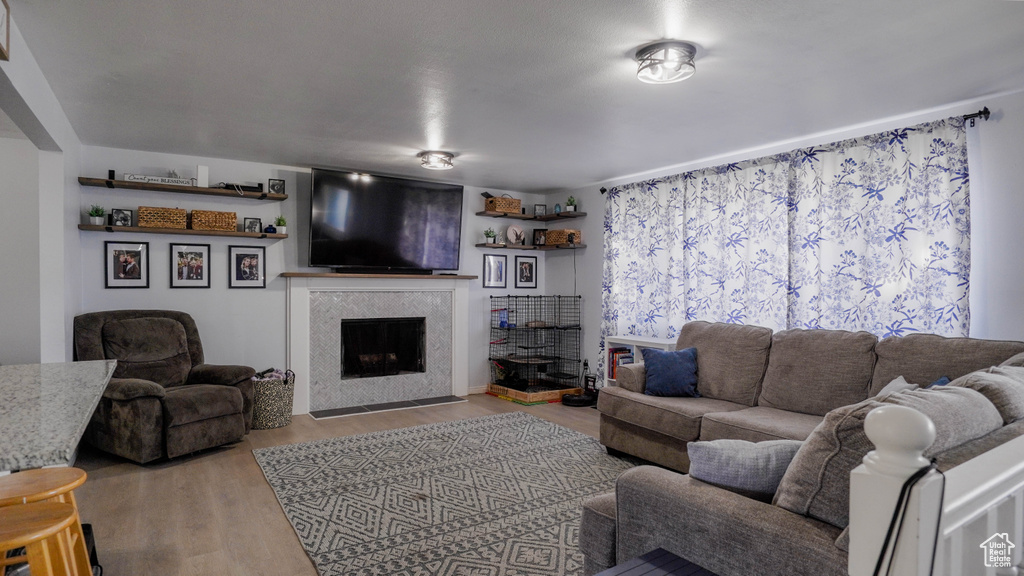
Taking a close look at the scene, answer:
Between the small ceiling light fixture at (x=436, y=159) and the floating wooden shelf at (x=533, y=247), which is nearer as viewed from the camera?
the small ceiling light fixture at (x=436, y=159)

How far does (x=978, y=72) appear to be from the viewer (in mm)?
2947

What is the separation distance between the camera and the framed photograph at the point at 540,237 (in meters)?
6.73

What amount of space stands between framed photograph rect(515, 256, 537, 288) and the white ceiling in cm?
251

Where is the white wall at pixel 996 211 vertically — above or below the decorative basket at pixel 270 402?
above

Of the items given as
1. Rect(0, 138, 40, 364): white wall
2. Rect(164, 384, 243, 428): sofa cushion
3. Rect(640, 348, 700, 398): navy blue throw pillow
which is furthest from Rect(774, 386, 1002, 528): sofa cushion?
Rect(0, 138, 40, 364): white wall

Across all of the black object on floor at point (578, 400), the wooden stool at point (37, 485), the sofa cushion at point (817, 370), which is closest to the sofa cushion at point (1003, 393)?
the sofa cushion at point (817, 370)

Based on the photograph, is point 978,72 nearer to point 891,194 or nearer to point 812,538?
point 891,194

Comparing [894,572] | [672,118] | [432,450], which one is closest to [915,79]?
[672,118]

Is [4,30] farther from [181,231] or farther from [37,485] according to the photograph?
[181,231]

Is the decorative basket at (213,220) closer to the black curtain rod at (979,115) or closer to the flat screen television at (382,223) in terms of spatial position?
the flat screen television at (382,223)

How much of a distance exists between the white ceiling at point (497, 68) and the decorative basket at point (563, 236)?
197cm
